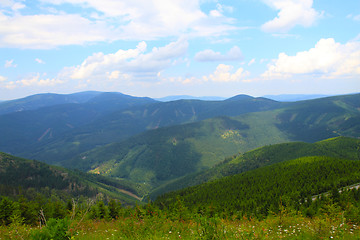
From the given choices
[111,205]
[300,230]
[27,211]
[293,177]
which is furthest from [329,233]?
[293,177]

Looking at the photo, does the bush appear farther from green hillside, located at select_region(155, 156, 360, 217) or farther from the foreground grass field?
green hillside, located at select_region(155, 156, 360, 217)

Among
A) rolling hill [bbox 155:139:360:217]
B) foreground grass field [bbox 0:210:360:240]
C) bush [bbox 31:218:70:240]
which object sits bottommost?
rolling hill [bbox 155:139:360:217]

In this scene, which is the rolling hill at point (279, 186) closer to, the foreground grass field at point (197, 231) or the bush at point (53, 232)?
the foreground grass field at point (197, 231)

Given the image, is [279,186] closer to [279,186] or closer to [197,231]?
[279,186]

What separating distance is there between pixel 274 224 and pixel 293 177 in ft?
392

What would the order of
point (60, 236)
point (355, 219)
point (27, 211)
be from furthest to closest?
point (27, 211), point (355, 219), point (60, 236)

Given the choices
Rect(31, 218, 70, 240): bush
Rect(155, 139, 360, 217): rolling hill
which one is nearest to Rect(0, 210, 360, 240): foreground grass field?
Rect(31, 218, 70, 240): bush

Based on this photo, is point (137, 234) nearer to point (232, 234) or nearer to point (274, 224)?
point (232, 234)

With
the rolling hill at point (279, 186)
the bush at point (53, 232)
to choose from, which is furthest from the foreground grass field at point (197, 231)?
the rolling hill at point (279, 186)

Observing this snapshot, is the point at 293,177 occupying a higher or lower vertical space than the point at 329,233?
lower

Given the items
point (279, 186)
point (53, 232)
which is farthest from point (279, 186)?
point (53, 232)

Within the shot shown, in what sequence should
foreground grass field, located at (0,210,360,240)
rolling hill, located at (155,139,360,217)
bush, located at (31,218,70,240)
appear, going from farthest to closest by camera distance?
rolling hill, located at (155,139,360,217)
foreground grass field, located at (0,210,360,240)
bush, located at (31,218,70,240)

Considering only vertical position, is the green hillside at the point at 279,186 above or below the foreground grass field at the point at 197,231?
below

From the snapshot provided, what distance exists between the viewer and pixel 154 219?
15.6 m
